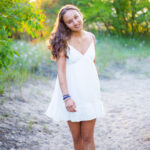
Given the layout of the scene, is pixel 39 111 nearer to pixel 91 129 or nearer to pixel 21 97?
pixel 21 97

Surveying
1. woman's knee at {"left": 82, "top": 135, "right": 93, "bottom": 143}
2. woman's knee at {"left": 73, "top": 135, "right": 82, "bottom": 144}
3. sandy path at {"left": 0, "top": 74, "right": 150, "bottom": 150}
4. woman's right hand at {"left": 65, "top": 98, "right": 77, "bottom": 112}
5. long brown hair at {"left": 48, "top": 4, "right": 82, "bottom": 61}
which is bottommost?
sandy path at {"left": 0, "top": 74, "right": 150, "bottom": 150}

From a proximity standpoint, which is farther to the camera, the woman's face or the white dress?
the woman's face

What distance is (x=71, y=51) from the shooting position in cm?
263

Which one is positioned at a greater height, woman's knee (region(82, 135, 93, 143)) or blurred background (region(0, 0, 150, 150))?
woman's knee (region(82, 135, 93, 143))

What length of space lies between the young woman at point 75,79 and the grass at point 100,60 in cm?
344

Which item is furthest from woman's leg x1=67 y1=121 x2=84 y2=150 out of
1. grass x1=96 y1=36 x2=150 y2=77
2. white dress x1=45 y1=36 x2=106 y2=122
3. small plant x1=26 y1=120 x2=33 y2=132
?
grass x1=96 y1=36 x2=150 y2=77

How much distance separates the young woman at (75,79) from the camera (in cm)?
262

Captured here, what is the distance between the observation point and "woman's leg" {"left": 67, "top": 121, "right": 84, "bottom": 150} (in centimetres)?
273

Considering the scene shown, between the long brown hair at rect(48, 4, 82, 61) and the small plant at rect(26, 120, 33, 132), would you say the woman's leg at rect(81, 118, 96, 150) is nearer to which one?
the long brown hair at rect(48, 4, 82, 61)

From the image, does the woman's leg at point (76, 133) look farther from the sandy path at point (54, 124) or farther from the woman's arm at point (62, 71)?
the sandy path at point (54, 124)

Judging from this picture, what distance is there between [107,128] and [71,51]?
2.45m

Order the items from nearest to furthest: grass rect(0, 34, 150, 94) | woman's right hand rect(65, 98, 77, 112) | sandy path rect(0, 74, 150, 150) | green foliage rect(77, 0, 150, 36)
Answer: woman's right hand rect(65, 98, 77, 112) < sandy path rect(0, 74, 150, 150) < grass rect(0, 34, 150, 94) < green foliage rect(77, 0, 150, 36)

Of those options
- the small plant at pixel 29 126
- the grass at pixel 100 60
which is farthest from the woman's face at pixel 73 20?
the grass at pixel 100 60

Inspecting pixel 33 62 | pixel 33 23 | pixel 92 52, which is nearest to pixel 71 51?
pixel 92 52
